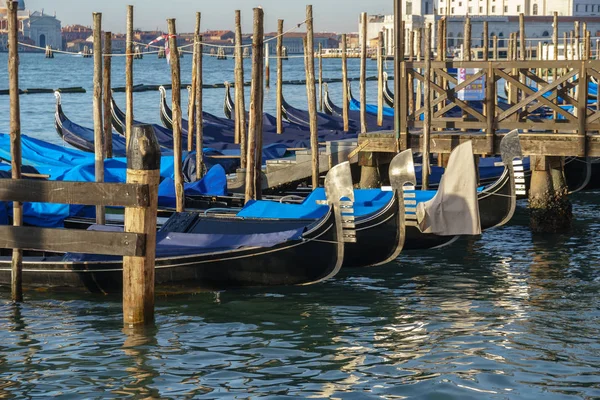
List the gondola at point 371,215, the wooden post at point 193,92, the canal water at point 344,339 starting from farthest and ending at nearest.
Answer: the wooden post at point 193,92 < the gondola at point 371,215 < the canal water at point 344,339

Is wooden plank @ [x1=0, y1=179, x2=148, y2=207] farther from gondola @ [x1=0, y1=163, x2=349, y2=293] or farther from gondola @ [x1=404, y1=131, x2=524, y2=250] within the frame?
gondola @ [x1=404, y1=131, x2=524, y2=250]

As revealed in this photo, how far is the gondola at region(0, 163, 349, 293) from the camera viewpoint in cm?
765

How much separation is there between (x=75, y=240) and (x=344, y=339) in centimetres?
175

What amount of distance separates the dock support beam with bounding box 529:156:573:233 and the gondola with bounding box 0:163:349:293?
10.7 feet

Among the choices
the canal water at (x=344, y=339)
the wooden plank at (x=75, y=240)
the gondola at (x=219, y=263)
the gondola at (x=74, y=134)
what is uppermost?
the gondola at (x=74, y=134)

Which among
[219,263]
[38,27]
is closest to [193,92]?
[219,263]

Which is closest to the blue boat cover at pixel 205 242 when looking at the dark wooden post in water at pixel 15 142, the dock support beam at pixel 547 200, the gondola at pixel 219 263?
the gondola at pixel 219 263

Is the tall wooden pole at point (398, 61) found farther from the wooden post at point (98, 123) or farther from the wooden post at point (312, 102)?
the wooden post at point (98, 123)

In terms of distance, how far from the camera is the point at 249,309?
24.3ft

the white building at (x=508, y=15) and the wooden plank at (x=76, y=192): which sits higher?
the white building at (x=508, y=15)

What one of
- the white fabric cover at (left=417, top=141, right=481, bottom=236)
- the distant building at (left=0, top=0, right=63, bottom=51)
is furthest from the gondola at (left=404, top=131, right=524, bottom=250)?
the distant building at (left=0, top=0, right=63, bottom=51)

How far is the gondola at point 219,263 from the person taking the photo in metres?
7.65

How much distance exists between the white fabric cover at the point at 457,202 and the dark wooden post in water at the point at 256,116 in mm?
1856

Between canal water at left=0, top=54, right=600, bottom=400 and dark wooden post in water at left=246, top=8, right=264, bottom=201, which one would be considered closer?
canal water at left=0, top=54, right=600, bottom=400
